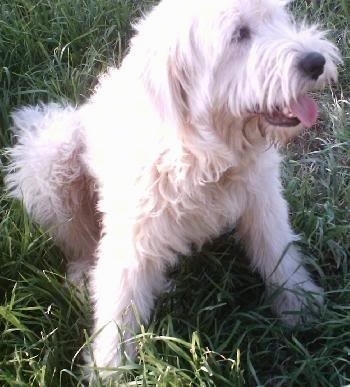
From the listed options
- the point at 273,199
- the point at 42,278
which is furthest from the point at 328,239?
the point at 42,278

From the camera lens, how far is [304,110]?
2350mm

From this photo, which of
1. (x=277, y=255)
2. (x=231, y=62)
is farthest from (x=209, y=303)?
(x=231, y=62)

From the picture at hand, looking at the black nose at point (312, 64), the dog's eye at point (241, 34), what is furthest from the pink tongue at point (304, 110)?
the dog's eye at point (241, 34)

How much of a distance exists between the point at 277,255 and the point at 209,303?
37 cm

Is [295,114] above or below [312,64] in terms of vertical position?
below

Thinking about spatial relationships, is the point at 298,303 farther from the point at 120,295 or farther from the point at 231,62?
the point at 231,62

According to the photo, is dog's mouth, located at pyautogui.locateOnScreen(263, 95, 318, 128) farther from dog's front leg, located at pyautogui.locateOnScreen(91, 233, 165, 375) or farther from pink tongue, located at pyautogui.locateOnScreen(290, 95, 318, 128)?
dog's front leg, located at pyautogui.locateOnScreen(91, 233, 165, 375)

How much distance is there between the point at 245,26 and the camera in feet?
7.69

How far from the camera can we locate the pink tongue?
2330 millimetres

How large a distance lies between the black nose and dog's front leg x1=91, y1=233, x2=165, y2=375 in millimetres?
985

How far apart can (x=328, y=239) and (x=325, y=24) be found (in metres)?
1.70

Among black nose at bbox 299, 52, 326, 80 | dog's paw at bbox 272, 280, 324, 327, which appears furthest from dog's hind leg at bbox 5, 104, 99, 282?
black nose at bbox 299, 52, 326, 80

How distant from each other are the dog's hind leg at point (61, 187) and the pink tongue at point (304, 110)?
1264mm

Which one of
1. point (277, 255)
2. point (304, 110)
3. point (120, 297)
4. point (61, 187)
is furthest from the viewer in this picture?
point (61, 187)
